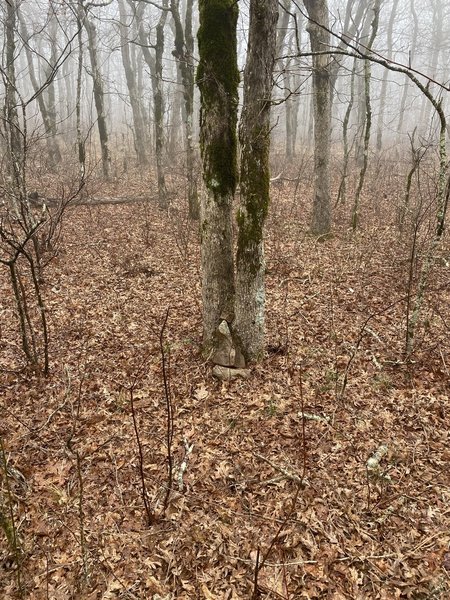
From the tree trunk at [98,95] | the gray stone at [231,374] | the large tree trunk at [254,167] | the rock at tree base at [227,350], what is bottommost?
the gray stone at [231,374]

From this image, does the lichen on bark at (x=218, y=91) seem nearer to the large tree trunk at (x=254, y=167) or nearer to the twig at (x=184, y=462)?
the large tree trunk at (x=254, y=167)

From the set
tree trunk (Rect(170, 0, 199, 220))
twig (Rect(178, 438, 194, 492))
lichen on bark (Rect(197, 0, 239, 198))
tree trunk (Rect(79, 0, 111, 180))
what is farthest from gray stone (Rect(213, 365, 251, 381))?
tree trunk (Rect(79, 0, 111, 180))

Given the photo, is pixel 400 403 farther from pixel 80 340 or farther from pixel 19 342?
pixel 19 342

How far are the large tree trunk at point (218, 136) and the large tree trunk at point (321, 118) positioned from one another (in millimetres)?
5099

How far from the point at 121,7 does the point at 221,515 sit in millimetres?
30690

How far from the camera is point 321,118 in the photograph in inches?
372

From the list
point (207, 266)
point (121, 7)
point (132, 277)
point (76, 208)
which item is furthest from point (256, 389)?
point (121, 7)

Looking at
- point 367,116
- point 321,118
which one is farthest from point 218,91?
point 321,118

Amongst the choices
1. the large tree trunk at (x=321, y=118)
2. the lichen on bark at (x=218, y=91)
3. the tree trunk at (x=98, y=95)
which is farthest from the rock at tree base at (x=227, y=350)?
the tree trunk at (x=98, y=95)

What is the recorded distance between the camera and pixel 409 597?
2918mm

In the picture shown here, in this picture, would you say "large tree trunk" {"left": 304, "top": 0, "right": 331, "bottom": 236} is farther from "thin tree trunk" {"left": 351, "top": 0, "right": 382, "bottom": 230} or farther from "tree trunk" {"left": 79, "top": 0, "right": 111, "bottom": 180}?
"tree trunk" {"left": 79, "top": 0, "right": 111, "bottom": 180}

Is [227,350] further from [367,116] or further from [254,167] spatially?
[367,116]

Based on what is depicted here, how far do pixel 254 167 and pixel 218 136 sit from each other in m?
0.57

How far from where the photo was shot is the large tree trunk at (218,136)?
455 centimetres
